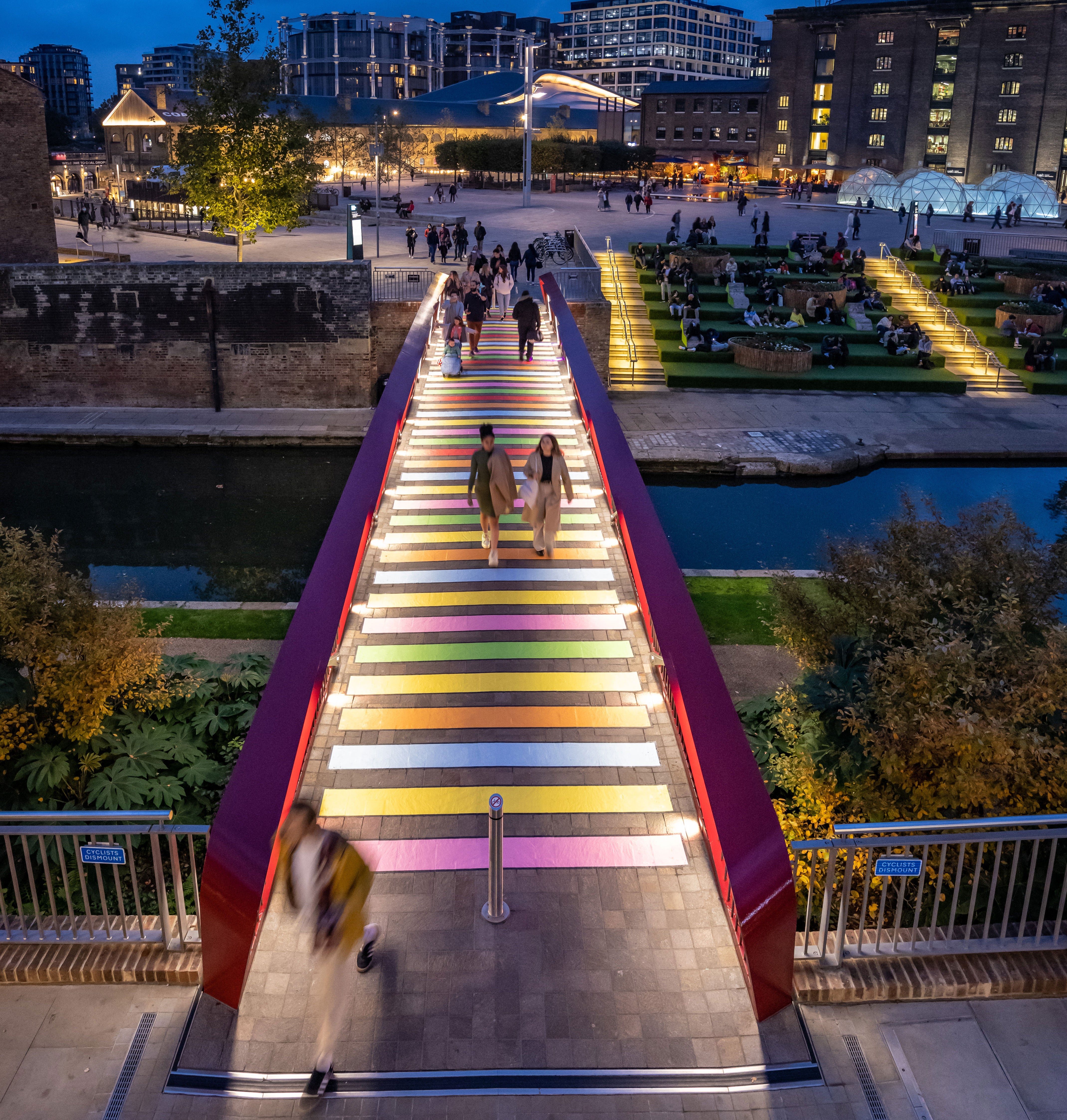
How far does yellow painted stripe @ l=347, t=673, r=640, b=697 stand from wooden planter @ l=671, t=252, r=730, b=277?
28.7 metres

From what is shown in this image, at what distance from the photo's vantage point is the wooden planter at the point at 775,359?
26734 millimetres

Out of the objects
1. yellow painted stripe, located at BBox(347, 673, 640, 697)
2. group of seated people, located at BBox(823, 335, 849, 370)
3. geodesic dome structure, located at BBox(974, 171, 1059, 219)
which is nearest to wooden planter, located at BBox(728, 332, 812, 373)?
group of seated people, located at BBox(823, 335, 849, 370)

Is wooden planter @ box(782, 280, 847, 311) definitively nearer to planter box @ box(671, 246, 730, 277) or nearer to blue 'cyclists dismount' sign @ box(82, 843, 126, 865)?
planter box @ box(671, 246, 730, 277)

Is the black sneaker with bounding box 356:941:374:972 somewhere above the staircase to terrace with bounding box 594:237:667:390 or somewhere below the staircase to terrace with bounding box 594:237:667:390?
below

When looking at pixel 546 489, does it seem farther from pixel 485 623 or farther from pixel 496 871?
pixel 496 871

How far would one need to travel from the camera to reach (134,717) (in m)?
8.51

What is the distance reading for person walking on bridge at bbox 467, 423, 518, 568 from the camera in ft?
31.7

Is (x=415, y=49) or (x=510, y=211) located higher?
(x=415, y=49)

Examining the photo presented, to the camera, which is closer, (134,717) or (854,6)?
(134,717)

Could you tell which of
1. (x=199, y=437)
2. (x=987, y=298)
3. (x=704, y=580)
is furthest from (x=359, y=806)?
(x=987, y=298)

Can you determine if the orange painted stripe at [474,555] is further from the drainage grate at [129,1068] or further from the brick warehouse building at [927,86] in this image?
the brick warehouse building at [927,86]

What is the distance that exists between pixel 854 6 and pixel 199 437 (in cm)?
6688

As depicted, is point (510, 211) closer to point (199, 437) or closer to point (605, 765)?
point (199, 437)

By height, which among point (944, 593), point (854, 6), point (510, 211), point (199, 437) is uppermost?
point (854, 6)
